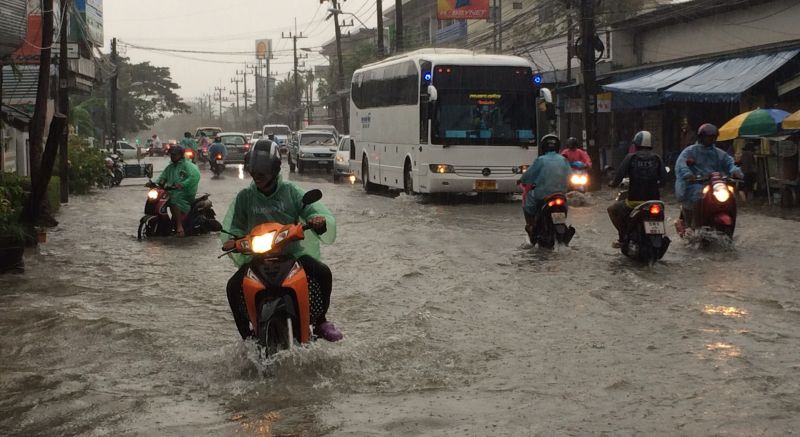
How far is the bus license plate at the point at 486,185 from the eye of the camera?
77.7ft

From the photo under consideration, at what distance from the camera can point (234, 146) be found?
4825cm

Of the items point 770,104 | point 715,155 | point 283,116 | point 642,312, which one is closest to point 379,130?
point 770,104

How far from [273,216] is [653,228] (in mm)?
6521

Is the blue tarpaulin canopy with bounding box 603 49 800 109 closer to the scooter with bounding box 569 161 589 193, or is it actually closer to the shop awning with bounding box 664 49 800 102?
the shop awning with bounding box 664 49 800 102

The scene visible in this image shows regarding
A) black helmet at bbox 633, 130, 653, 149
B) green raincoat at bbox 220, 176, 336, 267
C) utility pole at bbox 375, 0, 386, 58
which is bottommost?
green raincoat at bbox 220, 176, 336, 267

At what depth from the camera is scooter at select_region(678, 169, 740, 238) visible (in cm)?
1355

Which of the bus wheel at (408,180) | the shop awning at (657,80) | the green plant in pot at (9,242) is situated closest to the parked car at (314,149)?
the shop awning at (657,80)

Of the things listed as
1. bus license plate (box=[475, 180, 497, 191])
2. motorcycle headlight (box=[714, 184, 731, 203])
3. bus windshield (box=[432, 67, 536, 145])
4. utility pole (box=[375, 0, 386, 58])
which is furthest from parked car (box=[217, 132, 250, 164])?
motorcycle headlight (box=[714, 184, 731, 203])

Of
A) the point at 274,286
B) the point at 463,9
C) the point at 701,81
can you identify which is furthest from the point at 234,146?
the point at 274,286

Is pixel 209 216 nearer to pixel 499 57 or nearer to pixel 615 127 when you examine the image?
pixel 499 57

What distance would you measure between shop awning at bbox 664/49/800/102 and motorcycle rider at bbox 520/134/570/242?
10.4 m

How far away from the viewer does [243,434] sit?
604cm

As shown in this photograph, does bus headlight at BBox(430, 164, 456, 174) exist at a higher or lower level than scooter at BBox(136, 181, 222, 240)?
higher

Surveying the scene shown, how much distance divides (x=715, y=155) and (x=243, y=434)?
9360mm
